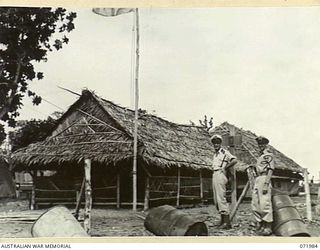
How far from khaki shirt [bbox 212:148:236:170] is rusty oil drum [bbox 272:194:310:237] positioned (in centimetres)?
26

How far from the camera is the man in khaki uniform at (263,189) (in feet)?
10.1

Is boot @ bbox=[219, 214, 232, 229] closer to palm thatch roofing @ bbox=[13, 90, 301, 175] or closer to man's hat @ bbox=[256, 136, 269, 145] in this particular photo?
palm thatch roofing @ bbox=[13, 90, 301, 175]

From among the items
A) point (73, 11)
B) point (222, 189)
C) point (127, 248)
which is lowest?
point (127, 248)

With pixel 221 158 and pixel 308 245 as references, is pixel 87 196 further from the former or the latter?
pixel 308 245

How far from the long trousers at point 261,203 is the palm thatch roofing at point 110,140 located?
0.37 ft

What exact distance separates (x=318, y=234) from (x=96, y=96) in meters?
1.14

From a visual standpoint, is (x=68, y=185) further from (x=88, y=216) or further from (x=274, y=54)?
(x=274, y=54)

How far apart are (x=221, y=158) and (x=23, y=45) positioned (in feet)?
3.34

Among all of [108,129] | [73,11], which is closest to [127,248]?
[108,129]

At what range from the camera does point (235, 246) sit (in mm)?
2979

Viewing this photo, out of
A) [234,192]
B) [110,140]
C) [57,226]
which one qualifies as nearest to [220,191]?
[234,192]

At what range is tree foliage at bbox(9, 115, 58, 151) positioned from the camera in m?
3.16

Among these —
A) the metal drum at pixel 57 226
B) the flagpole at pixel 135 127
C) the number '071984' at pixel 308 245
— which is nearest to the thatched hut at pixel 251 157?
the number '071984' at pixel 308 245

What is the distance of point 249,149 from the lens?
10.2ft
